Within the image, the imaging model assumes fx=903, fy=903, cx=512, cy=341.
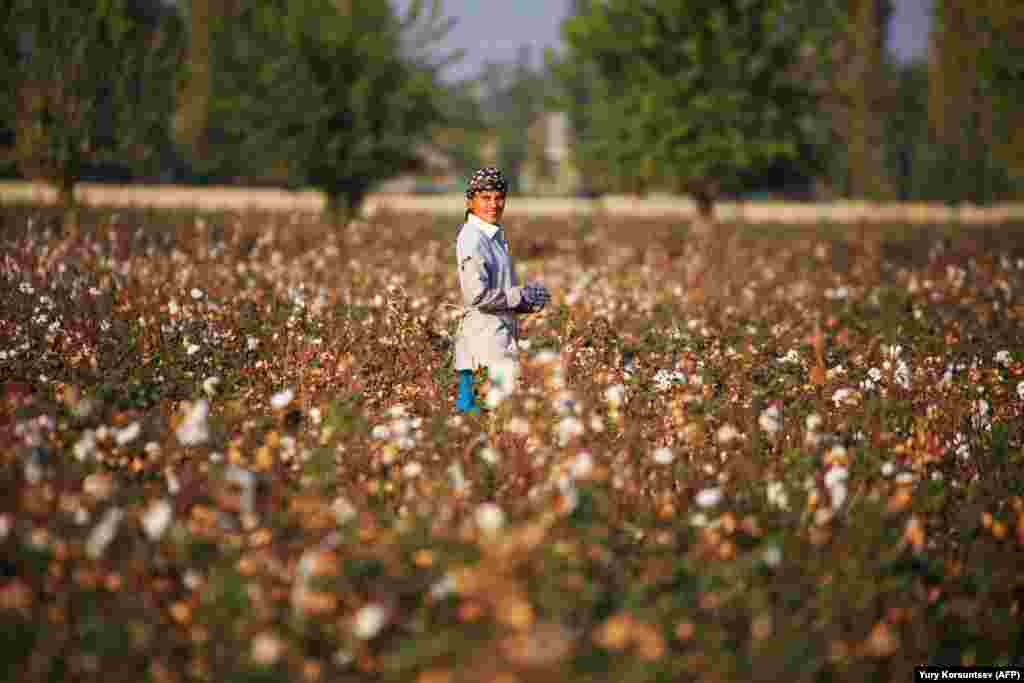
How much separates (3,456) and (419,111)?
2050 cm

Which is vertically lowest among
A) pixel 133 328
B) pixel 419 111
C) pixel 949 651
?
pixel 949 651

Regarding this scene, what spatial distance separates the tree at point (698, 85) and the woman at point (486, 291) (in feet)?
57.9

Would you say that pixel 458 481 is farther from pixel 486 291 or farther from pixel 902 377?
pixel 902 377

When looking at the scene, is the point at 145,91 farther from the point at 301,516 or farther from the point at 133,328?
the point at 301,516

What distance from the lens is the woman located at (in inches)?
191

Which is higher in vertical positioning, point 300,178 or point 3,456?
Answer: point 300,178

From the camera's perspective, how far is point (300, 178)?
23.3 m

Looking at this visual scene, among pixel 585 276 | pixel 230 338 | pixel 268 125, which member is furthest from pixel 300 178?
pixel 230 338

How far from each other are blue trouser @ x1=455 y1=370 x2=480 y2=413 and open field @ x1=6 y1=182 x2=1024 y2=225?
11127 millimetres

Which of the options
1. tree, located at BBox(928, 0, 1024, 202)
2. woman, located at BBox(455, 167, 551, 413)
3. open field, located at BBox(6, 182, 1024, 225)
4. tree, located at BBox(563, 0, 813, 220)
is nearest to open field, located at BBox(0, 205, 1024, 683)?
woman, located at BBox(455, 167, 551, 413)

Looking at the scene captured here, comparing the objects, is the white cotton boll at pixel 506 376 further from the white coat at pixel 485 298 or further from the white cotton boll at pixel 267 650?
the white cotton boll at pixel 267 650

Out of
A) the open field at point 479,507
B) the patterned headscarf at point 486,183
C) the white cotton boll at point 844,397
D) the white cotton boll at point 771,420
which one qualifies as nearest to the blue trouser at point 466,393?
the open field at point 479,507

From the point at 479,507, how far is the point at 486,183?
2107 millimetres

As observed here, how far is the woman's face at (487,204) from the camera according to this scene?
16.1 ft
